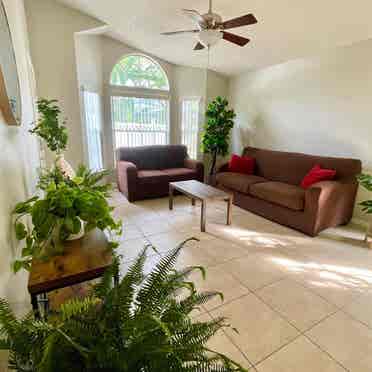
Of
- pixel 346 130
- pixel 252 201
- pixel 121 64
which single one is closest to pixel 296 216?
pixel 252 201

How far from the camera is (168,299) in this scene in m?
0.76

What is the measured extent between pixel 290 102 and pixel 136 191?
3026 mm

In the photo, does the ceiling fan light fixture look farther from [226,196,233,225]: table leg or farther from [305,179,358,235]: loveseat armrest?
[305,179,358,235]: loveseat armrest

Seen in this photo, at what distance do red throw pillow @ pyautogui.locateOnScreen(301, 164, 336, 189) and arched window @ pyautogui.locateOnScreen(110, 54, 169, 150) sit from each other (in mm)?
3321

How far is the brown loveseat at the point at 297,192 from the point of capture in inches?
109

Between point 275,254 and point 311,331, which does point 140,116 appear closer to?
point 275,254

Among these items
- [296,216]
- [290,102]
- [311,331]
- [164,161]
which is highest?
[290,102]

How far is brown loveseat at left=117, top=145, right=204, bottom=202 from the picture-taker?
3914 mm

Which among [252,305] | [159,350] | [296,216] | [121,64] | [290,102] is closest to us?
[159,350]

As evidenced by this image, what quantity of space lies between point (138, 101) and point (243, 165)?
103 inches

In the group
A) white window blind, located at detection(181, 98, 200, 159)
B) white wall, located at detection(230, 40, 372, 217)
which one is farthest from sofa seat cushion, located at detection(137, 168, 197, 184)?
white wall, located at detection(230, 40, 372, 217)

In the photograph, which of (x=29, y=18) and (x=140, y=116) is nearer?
(x=29, y=18)

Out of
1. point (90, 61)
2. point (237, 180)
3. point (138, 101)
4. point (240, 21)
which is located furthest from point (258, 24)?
point (90, 61)

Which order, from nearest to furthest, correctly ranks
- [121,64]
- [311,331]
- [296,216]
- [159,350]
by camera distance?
[159,350] < [311,331] < [296,216] < [121,64]
